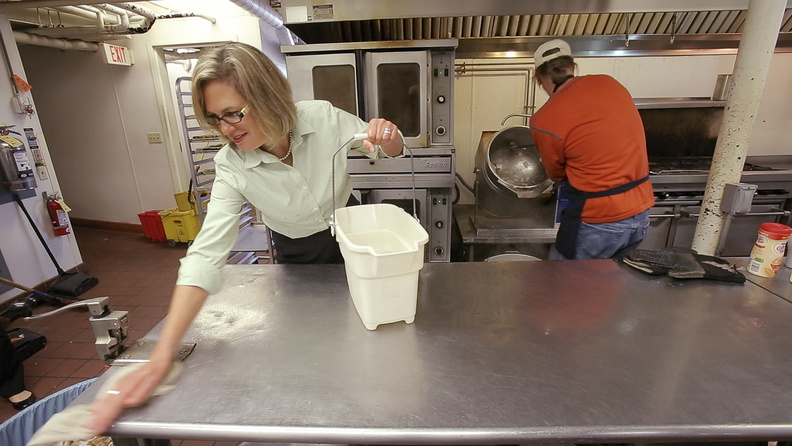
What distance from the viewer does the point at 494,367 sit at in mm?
936

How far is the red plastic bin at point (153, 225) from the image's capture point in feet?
15.2

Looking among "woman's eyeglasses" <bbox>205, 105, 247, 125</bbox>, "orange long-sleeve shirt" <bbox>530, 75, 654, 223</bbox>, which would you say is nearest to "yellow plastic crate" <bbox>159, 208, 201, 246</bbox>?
"woman's eyeglasses" <bbox>205, 105, 247, 125</bbox>

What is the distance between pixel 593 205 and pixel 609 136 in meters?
0.34

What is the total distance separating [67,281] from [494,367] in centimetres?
410

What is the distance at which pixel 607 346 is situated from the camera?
996 mm

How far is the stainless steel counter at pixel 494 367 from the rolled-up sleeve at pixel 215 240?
19 centimetres

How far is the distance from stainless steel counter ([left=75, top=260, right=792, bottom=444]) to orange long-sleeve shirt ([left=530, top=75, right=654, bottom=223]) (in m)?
0.64

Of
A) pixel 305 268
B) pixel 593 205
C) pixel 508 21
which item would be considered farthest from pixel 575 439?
pixel 508 21

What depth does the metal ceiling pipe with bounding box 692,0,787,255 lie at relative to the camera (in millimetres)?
1727

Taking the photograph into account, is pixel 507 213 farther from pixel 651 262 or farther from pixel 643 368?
pixel 643 368

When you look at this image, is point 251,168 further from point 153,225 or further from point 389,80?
point 153,225

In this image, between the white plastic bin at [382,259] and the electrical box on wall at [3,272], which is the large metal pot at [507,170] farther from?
the electrical box on wall at [3,272]

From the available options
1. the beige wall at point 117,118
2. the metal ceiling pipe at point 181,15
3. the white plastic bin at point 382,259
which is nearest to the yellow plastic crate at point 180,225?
the beige wall at point 117,118

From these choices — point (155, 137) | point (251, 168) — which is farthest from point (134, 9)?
point (251, 168)
